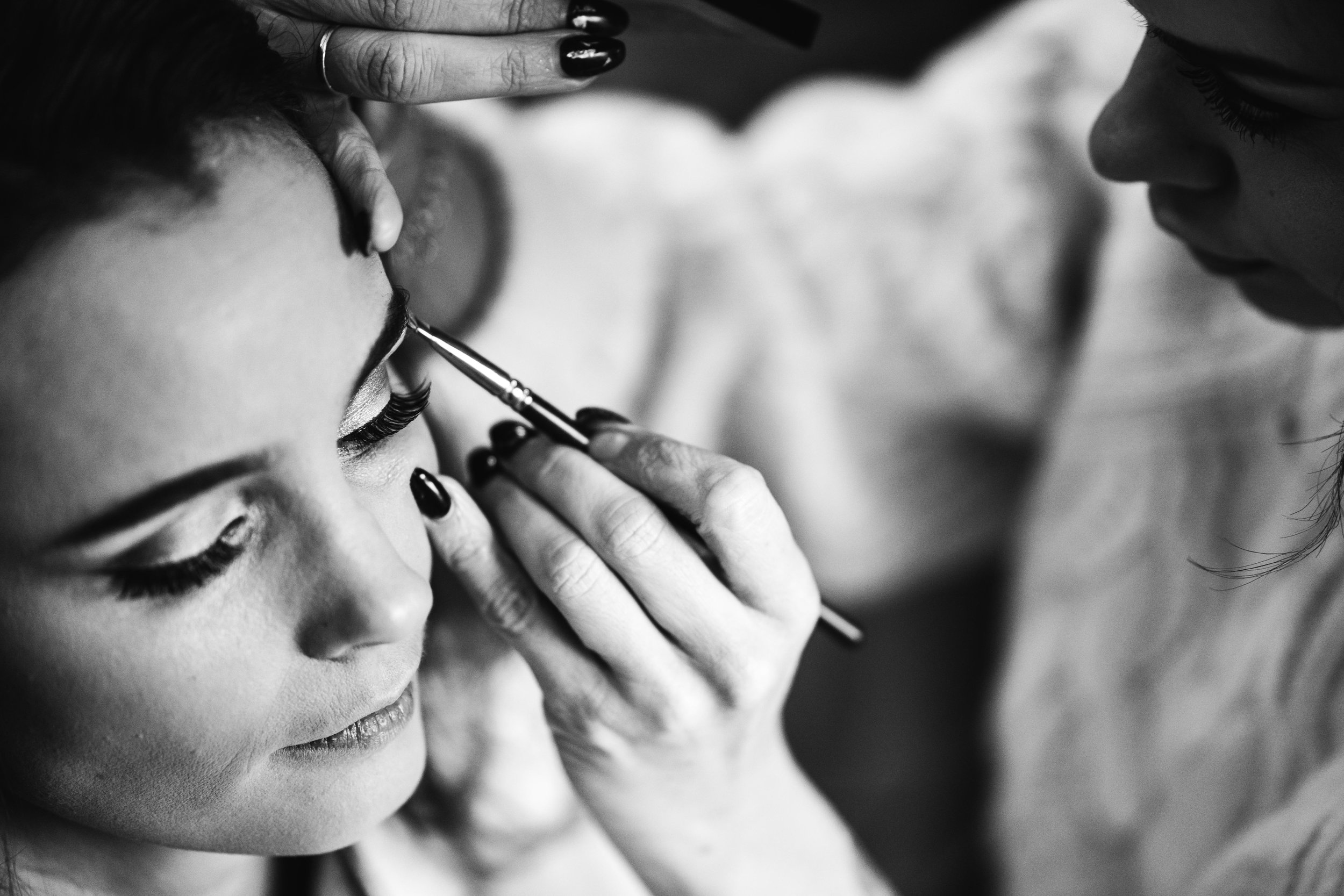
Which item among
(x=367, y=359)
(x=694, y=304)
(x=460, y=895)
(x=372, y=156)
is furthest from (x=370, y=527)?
(x=694, y=304)

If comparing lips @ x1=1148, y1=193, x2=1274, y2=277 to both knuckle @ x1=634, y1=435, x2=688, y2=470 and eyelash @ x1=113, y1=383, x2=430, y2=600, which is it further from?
eyelash @ x1=113, y1=383, x2=430, y2=600

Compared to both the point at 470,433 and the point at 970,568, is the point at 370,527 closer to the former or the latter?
the point at 470,433

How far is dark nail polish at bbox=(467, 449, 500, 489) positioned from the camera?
26.3 inches

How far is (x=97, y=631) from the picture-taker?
50 cm

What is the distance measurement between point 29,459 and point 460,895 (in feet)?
1.47

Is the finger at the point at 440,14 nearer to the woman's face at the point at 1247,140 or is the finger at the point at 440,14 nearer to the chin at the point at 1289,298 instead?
the woman's face at the point at 1247,140

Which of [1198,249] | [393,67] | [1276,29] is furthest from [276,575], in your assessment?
[1198,249]

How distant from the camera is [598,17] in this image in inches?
23.3

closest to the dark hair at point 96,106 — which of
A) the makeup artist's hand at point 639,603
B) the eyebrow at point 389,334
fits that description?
the eyebrow at point 389,334

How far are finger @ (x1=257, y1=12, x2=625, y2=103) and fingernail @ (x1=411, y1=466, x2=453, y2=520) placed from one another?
199 mm

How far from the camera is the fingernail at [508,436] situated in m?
0.67

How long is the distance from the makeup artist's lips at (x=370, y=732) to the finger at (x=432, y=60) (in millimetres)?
329

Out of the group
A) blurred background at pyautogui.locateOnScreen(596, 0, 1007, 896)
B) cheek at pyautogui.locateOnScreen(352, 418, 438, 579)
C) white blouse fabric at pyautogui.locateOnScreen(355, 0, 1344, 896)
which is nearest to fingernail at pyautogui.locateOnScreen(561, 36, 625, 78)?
cheek at pyautogui.locateOnScreen(352, 418, 438, 579)

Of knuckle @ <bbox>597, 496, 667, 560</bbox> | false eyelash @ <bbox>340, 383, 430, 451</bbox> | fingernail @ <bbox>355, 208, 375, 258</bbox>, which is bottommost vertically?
knuckle @ <bbox>597, 496, 667, 560</bbox>
